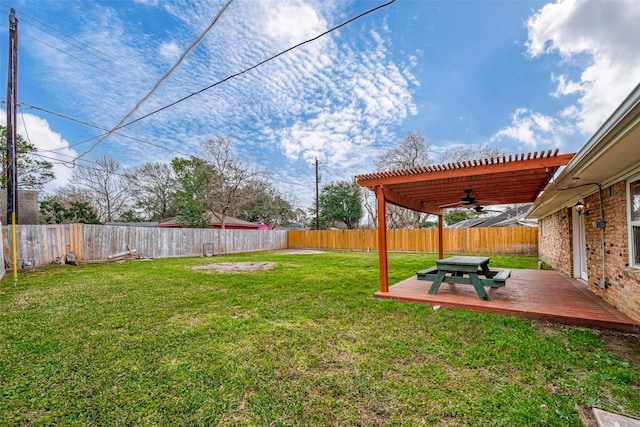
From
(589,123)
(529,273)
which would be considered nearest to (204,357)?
(529,273)

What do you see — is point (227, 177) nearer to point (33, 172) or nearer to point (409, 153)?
point (33, 172)

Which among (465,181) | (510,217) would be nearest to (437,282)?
(465,181)

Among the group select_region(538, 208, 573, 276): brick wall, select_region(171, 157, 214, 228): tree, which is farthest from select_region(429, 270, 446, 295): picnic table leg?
select_region(171, 157, 214, 228): tree

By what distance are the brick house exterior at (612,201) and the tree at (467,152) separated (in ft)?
47.2

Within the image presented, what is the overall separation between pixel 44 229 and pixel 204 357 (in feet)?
34.0

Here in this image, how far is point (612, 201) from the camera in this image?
159 inches

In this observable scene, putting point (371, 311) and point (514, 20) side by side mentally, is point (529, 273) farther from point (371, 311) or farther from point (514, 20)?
point (514, 20)

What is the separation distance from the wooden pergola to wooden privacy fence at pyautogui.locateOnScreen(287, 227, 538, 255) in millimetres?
6930

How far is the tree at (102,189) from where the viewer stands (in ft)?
70.6

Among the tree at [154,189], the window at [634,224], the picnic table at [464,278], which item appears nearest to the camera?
the window at [634,224]

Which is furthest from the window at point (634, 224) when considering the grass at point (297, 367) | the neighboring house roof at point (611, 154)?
the grass at point (297, 367)

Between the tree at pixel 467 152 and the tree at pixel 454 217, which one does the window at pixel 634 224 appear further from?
the tree at pixel 454 217

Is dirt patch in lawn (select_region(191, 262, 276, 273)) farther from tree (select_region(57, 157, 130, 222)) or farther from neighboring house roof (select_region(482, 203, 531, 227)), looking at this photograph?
tree (select_region(57, 157, 130, 222))

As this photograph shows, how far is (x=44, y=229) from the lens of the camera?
30.6 ft
